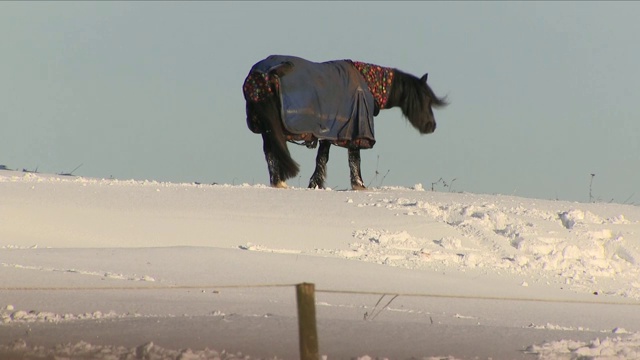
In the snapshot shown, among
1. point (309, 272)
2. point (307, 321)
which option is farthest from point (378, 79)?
point (307, 321)

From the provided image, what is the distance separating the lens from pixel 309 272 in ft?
34.1

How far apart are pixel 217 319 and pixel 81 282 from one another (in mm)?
1878

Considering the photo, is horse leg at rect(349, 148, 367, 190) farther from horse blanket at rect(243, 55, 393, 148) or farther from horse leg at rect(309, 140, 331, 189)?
horse leg at rect(309, 140, 331, 189)

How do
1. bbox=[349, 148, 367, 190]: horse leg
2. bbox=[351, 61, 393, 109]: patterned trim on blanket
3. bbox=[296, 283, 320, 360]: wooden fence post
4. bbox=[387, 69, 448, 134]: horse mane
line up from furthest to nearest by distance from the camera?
bbox=[387, 69, 448, 134]: horse mane
bbox=[351, 61, 393, 109]: patterned trim on blanket
bbox=[349, 148, 367, 190]: horse leg
bbox=[296, 283, 320, 360]: wooden fence post

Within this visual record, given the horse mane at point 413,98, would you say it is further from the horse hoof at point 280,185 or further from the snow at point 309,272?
the horse hoof at point 280,185

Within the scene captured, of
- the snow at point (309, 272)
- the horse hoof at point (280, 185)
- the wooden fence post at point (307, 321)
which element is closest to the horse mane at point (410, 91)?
the snow at point (309, 272)

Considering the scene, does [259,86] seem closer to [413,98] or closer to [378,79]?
[378,79]

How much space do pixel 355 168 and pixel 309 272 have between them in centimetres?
490

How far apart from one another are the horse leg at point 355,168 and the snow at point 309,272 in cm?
33

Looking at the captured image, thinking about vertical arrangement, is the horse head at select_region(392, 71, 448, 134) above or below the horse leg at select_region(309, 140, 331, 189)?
above

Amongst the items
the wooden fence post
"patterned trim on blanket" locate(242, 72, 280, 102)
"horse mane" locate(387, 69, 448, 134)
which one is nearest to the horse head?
"horse mane" locate(387, 69, 448, 134)

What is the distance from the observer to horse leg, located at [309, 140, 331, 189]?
15406mm

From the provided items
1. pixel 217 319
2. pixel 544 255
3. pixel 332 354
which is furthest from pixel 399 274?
pixel 332 354

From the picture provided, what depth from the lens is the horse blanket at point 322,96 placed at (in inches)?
550
